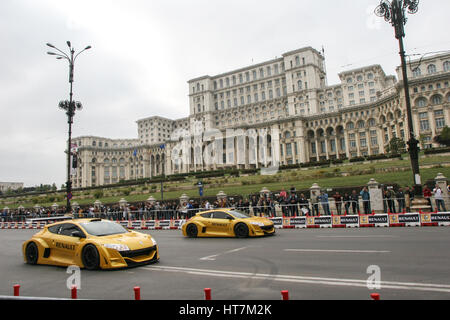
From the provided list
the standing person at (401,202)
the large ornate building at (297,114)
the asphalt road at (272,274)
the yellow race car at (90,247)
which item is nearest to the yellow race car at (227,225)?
the asphalt road at (272,274)

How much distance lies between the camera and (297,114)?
355 ft

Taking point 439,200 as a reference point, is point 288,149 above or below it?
above

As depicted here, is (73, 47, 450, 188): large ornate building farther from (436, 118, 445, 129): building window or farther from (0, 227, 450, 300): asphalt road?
(0, 227, 450, 300): asphalt road

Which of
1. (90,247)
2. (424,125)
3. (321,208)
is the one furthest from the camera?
(424,125)

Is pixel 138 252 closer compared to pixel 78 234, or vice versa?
pixel 138 252

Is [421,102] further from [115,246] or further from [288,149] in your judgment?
[115,246]

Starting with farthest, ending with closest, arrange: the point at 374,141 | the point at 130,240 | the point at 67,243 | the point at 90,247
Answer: the point at 374,141 < the point at 67,243 < the point at 130,240 < the point at 90,247

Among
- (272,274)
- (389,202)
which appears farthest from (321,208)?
(272,274)

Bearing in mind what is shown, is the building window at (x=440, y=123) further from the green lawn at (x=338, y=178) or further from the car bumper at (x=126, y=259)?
the car bumper at (x=126, y=259)

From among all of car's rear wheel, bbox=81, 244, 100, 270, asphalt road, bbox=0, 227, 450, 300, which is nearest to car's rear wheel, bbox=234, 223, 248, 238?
asphalt road, bbox=0, 227, 450, 300

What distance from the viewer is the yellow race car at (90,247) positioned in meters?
8.34

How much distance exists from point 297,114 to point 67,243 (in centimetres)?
10466

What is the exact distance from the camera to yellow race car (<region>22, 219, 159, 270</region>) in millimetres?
8336
